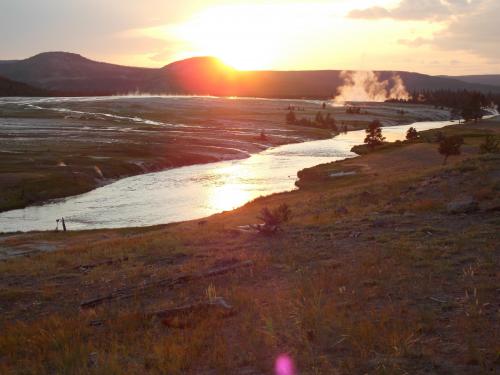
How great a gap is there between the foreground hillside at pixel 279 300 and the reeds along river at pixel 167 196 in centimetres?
2432

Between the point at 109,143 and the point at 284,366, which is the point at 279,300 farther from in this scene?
the point at 109,143

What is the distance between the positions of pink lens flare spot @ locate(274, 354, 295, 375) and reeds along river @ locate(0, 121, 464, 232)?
38100 millimetres

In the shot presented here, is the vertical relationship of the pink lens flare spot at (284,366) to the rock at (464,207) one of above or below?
below

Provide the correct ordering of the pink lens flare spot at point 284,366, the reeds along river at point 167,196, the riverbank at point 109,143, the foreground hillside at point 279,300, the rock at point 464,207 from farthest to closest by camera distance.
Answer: the riverbank at point 109,143 → the reeds along river at point 167,196 → the rock at point 464,207 → the foreground hillside at point 279,300 → the pink lens flare spot at point 284,366

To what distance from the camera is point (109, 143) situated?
101562 mm

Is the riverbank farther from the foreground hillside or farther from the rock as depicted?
the rock

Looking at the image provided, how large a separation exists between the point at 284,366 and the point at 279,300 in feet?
13.1

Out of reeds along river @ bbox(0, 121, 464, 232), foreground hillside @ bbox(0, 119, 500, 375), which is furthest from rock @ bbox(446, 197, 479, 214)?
reeds along river @ bbox(0, 121, 464, 232)

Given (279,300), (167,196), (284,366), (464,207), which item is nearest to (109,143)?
(167,196)

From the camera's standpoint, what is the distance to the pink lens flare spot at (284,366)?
30.5 feet

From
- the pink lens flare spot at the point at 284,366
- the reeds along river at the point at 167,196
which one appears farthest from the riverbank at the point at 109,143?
the pink lens flare spot at the point at 284,366

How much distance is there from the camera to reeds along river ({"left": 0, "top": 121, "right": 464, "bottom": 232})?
49875 millimetres

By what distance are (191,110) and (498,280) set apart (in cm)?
19126

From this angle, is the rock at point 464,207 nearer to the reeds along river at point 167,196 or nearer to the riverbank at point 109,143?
the reeds along river at point 167,196
